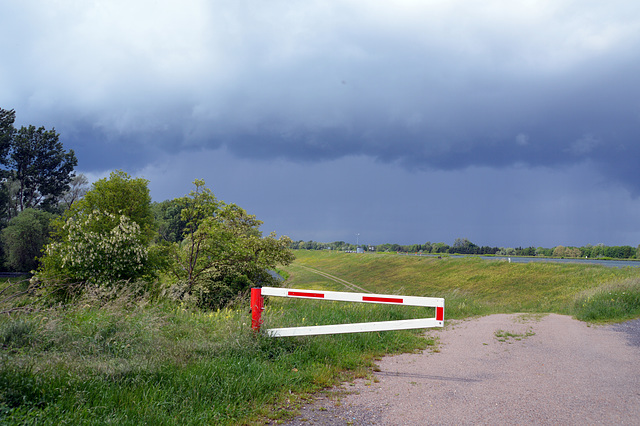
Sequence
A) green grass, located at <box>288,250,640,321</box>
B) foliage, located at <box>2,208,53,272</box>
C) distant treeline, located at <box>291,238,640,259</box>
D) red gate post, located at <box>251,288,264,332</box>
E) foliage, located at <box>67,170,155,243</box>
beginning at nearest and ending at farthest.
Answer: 1. red gate post, located at <box>251,288,264,332</box>
2. green grass, located at <box>288,250,640,321</box>
3. foliage, located at <box>67,170,155,243</box>
4. foliage, located at <box>2,208,53,272</box>
5. distant treeline, located at <box>291,238,640,259</box>

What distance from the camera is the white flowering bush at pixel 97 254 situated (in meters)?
17.8

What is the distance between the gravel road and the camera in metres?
4.37

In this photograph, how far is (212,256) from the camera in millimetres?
19547

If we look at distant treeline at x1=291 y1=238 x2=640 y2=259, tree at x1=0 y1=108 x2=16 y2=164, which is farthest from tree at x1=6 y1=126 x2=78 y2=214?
distant treeline at x1=291 y1=238 x2=640 y2=259

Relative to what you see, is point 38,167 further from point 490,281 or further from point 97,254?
point 490,281

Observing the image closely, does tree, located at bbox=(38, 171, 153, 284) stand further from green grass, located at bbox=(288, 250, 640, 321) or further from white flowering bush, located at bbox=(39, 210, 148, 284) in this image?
green grass, located at bbox=(288, 250, 640, 321)

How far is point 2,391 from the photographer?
373cm

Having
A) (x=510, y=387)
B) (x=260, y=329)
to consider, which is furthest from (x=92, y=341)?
(x=510, y=387)

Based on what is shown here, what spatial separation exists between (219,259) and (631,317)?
1590 cm

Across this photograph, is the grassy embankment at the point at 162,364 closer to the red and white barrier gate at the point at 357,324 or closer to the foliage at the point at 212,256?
the red and white barrier gate at the point at 357,324

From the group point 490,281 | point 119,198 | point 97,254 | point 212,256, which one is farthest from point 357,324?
point 490,281

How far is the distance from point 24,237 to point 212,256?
4331 centimetres

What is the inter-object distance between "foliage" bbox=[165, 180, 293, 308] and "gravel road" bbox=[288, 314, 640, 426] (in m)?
12.2

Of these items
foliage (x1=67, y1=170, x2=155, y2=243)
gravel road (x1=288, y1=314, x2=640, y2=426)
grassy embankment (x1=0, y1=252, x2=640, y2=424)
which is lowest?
gravel road (x1=288, y1=314, x2=640, y2=426)
